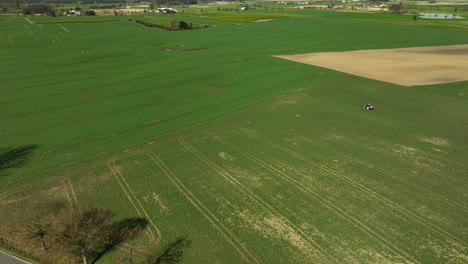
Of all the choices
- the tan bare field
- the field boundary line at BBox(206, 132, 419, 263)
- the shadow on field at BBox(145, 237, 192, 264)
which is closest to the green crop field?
the field boundary line at BBox(206, 132, 419, 263)

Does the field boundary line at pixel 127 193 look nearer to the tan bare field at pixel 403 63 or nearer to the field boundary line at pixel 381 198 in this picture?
the field boundary line at pixel 381 198

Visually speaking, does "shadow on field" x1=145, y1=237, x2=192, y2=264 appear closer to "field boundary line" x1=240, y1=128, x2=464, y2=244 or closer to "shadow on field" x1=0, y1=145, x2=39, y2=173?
"field boundary line" x1=240, y1=128, x2=464, y2=244

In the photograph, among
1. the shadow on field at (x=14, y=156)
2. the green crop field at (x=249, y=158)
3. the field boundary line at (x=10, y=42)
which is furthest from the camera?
the field boundary line at (x=10, y=42)

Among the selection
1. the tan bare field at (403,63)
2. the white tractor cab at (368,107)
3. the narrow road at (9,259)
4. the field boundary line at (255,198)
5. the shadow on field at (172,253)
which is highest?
the tan bare field at (403,63)

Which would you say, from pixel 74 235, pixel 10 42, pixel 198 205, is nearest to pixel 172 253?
pixel 198 205

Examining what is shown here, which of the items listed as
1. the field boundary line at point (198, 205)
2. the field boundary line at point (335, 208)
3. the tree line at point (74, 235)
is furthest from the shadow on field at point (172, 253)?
the field boundary line at point (335, 208)

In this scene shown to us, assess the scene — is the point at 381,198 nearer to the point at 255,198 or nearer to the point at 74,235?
the point at 255,198
